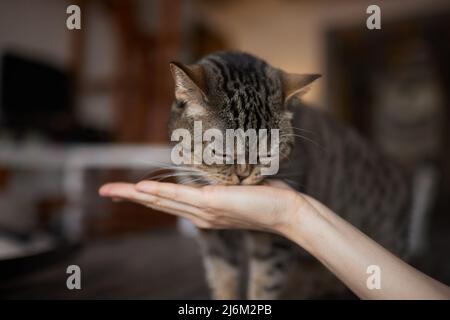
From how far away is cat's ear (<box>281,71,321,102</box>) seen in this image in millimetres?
861

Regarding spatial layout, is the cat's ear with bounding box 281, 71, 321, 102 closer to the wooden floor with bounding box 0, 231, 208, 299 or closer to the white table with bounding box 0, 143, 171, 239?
the wooden floor with bounding box 0, 231, 208, 299

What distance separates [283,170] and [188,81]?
0.32 metres

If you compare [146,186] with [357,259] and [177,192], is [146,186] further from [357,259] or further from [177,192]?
[357,259]

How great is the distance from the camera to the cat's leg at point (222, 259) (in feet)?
3.24

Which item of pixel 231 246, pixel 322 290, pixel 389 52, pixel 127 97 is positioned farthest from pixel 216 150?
pixel 389 52

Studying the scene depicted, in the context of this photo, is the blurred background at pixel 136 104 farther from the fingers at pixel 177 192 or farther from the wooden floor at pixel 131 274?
the fingers at pixel 177 192

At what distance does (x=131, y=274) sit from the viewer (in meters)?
1.28

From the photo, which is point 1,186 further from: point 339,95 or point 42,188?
point 339,95

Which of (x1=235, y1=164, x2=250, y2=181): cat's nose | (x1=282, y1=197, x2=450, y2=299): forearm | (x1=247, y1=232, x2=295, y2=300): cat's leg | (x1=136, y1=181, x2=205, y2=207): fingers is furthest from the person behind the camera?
(x1=247, y1=232, x2=295, y2=300): cat's leg

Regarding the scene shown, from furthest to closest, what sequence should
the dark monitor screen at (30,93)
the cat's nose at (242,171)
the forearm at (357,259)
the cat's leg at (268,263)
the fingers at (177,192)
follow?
the dark monitor screen at (30,93), the cat's leg at (268,263), the cat's nose at (242,171), the fingers at (177,192), the forearm at (357,259)

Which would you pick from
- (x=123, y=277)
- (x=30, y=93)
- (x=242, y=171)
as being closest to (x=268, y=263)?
(x=242, y=171)

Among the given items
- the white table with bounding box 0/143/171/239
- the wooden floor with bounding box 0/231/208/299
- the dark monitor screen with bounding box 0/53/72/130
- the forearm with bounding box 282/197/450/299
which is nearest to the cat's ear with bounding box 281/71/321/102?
the forearm with bounding box 282/197/450/299

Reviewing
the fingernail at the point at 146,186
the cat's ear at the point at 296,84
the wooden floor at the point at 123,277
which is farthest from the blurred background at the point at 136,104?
the cat's ear at the point at 296,84
